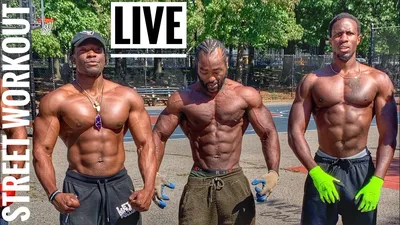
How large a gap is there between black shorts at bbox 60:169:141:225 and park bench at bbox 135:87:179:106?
18.5 metres

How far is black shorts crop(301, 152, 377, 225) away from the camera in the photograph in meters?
4.53

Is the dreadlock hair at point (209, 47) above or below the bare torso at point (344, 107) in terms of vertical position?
above

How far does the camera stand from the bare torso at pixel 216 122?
14.5 ft

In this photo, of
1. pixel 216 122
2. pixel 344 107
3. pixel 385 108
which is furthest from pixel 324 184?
pixel 216 122

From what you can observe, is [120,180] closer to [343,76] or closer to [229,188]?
[229,188]

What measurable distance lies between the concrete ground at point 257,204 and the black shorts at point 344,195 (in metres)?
2.42

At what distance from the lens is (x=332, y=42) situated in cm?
455

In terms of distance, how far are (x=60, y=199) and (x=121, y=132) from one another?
2.09 feet

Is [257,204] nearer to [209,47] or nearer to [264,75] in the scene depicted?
[209,47]

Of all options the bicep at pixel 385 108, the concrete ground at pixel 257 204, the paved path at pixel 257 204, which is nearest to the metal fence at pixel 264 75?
the paved path at pixel 257 204

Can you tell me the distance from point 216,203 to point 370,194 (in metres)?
1.13

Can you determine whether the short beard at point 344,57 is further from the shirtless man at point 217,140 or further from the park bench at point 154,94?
the park bench at point 154,94

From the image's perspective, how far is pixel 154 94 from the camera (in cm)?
2361

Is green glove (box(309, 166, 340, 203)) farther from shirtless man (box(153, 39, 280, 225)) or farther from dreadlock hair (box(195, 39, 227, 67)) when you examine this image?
dreadlock hair (box(195, 39, 227, 67))
